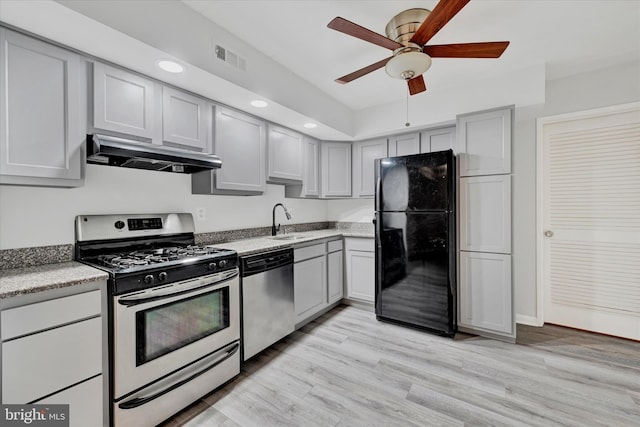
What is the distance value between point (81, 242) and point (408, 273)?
9.21 ft

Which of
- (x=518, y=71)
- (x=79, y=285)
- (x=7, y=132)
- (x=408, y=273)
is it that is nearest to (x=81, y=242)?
(x=79, y=285)

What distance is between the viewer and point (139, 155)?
174 cm

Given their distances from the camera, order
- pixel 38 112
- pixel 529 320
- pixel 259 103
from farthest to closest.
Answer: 1. pixel 529 320
2. pixel 259 103
3. pixel 38 112

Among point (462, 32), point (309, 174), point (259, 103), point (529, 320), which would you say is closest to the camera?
point (462, 32)

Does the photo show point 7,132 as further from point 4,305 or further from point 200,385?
point 200,385

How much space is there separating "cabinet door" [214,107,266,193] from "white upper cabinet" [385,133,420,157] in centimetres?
171

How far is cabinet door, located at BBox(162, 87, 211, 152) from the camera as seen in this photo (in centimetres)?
208

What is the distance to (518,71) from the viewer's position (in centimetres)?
266

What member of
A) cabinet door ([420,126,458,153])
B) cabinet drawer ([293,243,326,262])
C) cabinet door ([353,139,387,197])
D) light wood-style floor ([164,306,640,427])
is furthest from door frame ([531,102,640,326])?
cabinet drawer ([293,243,326,262])

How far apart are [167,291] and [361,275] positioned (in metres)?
2.36

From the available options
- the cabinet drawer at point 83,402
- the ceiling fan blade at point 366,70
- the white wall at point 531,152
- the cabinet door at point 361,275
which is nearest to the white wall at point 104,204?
the cabinet drawer at point 83,402

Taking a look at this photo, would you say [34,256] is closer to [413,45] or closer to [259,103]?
[259,103]

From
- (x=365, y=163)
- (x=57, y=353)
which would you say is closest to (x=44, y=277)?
(x=57, y=353)

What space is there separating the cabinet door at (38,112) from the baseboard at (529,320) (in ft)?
14.1
